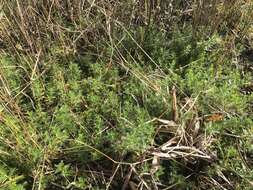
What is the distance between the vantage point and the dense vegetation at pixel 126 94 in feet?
7.52

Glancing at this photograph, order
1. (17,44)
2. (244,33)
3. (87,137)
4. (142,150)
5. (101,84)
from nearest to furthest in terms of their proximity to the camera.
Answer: (142,150) → (87,137) → (101,84) → (17,44) → (244,33)

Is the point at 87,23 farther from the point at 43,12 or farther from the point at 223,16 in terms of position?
the point at 223,16

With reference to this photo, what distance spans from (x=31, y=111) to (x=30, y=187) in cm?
41

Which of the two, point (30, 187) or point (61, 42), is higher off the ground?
point (61, 42)

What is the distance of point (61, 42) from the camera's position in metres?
2.82

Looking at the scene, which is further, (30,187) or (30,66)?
(30,66)

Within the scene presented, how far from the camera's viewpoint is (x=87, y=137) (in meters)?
2.40

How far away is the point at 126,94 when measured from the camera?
8.66 feet

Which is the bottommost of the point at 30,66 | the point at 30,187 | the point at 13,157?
the point at 30,187

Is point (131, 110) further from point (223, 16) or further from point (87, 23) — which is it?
point (223, 16)

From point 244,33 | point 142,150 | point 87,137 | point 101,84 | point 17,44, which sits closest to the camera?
point 142,150

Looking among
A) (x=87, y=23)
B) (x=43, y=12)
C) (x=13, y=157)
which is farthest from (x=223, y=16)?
(x=13, y=157)

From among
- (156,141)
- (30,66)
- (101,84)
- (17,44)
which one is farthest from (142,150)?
(17,44)

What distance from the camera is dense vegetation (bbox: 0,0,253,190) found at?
90.2 inches
